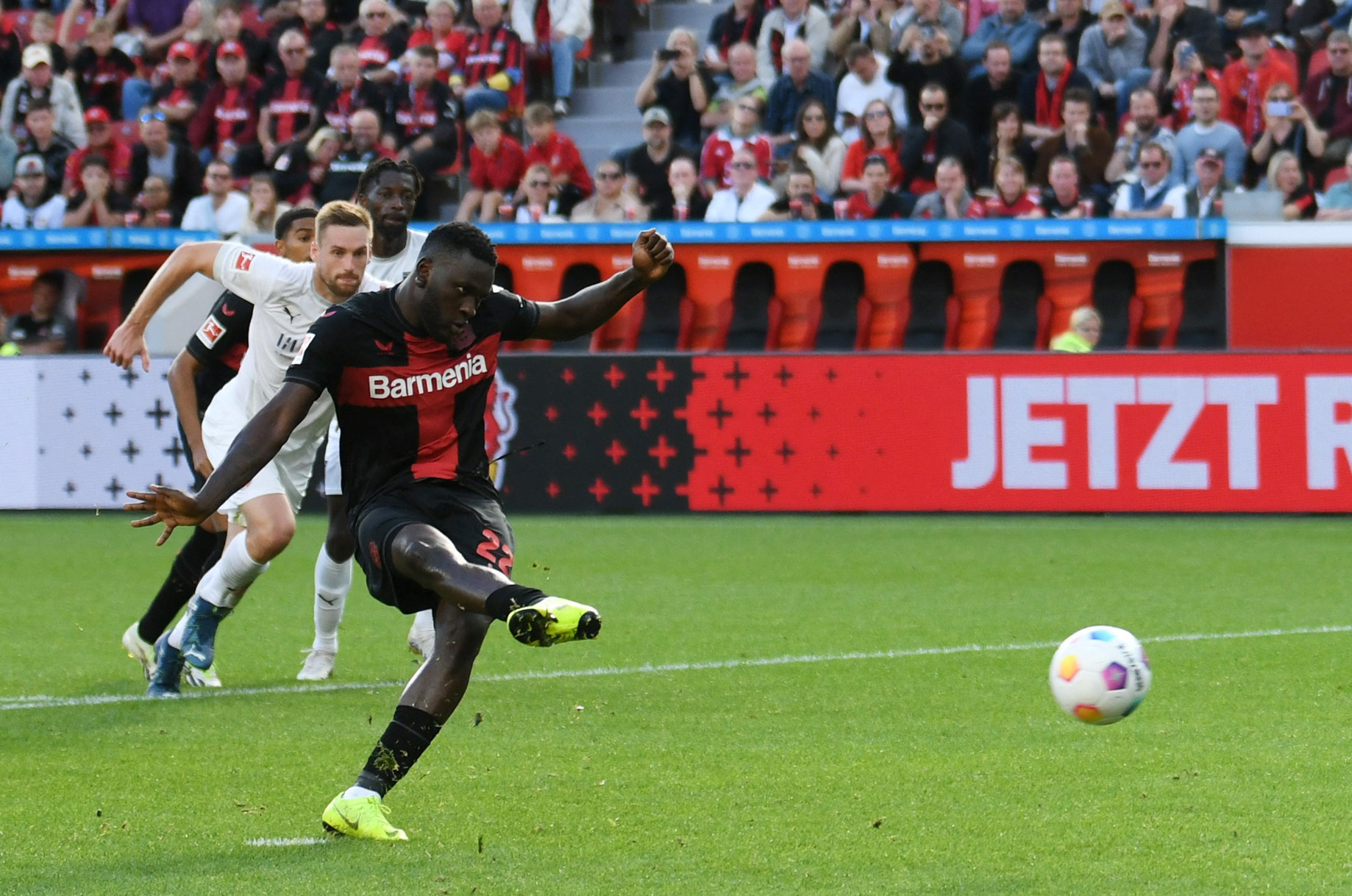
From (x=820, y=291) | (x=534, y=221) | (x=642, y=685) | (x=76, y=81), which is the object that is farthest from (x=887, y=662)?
(x=76, y=81)

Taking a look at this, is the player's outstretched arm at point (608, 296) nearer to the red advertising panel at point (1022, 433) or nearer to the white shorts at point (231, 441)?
the white shorts at point (231, 441)

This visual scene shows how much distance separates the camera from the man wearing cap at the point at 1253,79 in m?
17.2

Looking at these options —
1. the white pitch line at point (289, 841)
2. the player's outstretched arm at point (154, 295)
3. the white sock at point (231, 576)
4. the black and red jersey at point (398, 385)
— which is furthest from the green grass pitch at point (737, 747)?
the player's outstretched arm at point (154, 295)

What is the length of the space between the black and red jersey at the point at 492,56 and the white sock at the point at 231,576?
12751mm

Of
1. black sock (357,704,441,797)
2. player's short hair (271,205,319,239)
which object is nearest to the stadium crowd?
player's short hair (271,205,319,239)

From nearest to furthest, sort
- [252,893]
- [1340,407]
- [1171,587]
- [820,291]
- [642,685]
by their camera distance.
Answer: [252,893] → [642,685] → [1171,587] → [1340,407] → [820,291]

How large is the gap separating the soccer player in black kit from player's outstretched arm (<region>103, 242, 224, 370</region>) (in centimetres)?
194

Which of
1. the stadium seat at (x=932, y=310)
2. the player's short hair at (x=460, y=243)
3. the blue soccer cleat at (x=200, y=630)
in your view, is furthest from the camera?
the stadium seat at (x=932, y=310)

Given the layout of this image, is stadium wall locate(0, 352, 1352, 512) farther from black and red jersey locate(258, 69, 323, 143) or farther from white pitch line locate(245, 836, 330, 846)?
white pitch line locate(245, 836, 330, 846)

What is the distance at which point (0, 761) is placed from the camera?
6.58m

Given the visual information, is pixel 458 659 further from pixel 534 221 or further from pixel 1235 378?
pixel 534 221

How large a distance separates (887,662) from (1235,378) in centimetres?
641

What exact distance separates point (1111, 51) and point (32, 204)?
10.3 m

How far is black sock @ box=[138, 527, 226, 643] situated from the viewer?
27.9 ft
